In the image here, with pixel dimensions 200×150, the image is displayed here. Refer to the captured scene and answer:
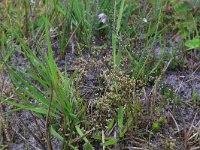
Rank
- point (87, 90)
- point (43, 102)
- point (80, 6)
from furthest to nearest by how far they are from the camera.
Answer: point (80, 6)
point (87, 90)
point (43, 102)

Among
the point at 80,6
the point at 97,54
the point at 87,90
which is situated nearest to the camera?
the point at 87,90

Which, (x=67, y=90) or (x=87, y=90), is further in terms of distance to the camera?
(x=87, y=90)

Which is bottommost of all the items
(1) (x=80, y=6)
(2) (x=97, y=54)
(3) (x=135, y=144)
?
(3) (x=135, y=144)

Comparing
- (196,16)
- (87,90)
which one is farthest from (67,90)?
(196,16)

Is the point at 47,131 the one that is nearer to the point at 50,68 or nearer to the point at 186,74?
the point at 50,68

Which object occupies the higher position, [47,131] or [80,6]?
[80,6]

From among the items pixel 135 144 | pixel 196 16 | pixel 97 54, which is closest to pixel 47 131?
pixel 135 144
